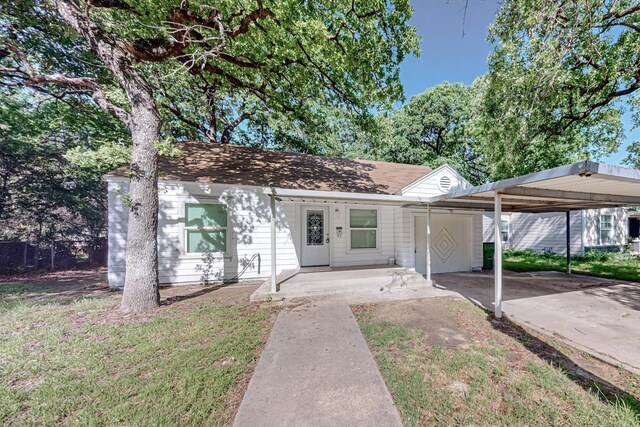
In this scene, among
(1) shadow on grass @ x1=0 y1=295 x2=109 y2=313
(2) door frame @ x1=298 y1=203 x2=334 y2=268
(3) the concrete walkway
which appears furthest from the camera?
(2) door frame @ x1=298 y1=203 x2=334 y2=268

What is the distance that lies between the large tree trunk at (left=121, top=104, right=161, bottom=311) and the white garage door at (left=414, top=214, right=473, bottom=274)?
791cm

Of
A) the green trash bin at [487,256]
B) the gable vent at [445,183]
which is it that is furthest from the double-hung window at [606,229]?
the gable vent at [445,183]

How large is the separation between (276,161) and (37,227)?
1123cm

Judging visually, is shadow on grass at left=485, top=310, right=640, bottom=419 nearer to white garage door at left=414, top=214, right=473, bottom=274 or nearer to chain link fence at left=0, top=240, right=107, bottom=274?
white garage door at left=414, top=214, right=473, bottom=274

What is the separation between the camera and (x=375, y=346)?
347 centimetres

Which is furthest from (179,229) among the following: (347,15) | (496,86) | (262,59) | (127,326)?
(496,86)

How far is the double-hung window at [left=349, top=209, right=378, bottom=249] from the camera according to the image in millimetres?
8391

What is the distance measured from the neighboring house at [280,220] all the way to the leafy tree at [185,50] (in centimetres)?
208

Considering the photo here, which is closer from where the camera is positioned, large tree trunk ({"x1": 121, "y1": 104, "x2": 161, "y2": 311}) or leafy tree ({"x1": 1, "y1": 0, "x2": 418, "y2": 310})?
large tree trunk ({"x1": 121, "y1": 104, "x2": 161, "y2": 311})

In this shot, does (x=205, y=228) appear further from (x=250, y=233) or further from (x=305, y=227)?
(x=305, y=227)

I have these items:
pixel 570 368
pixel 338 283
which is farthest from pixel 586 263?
pixel 338 283

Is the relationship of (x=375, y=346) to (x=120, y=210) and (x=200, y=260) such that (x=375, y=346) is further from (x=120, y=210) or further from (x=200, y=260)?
(x=120, y=210)

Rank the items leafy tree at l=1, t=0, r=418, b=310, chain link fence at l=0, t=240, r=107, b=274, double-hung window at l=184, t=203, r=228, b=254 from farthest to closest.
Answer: chain link fence at l=0, t=240, r=107, b=274, double-hung window at l=184, t=203, r=228, b=254, leafy tree at l=1, t=0, r=418, b=310

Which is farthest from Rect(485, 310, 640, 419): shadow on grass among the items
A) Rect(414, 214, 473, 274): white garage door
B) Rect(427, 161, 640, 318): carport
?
Rect(414, 214, 473, 274): white garage door
